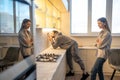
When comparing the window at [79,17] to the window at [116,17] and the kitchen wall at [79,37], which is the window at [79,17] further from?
the window at [116,17]

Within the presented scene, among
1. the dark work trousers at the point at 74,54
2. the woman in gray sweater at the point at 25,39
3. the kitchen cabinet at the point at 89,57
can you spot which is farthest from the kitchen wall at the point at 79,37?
the woman in gray sweater at the point at 25,39

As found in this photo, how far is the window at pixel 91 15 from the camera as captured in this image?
5337 millimetres

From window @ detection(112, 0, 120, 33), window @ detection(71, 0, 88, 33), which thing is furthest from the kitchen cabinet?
window @ detection(112, 0, 120, 33)

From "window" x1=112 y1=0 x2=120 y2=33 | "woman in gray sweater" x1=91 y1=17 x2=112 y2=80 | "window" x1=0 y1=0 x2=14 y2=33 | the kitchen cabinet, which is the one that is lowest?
the kitchen cabinet

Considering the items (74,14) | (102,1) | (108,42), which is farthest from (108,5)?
(108,42)

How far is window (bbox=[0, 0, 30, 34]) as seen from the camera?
0.55 m

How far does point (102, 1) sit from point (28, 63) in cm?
505

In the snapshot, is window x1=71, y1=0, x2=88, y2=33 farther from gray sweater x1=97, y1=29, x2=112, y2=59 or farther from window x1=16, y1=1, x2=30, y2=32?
window x1=16, y1=1, x2=30, y2=32

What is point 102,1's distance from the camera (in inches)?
212

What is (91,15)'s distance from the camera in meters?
5.46

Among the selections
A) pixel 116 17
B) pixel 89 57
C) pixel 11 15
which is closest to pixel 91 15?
pixel 116 17

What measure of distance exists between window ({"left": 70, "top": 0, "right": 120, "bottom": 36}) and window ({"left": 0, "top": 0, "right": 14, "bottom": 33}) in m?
4.87

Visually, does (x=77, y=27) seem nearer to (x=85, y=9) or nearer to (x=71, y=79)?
(x=85, y=9)

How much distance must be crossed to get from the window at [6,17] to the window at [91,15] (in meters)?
4.87
